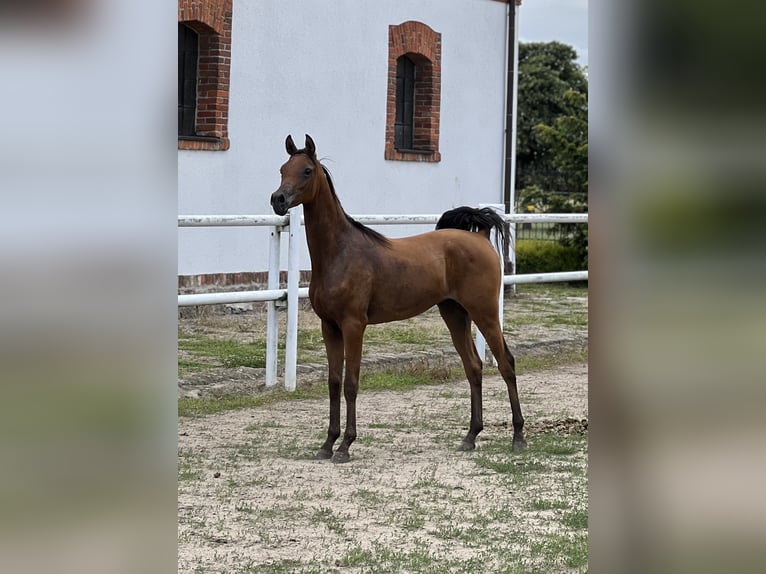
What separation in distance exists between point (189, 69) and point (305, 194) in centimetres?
662

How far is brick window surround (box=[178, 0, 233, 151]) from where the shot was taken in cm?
1274

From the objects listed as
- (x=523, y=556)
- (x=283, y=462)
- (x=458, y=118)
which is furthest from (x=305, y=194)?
(x=458, y=118)

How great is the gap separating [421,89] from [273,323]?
747 centimetres

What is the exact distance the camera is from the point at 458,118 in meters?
16.3

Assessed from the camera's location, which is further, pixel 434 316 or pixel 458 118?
pixel 458 118

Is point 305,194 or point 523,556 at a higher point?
point 305,194

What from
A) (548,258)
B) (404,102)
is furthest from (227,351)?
(548,258)

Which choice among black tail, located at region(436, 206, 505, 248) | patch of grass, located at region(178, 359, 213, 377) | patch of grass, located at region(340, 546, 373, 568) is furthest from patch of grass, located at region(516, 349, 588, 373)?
patch of grass, located at region(340, 546, 373, 568)

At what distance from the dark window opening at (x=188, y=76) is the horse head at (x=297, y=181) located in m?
6.35

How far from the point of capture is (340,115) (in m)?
14.6

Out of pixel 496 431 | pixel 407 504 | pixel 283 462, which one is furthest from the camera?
pixel 496 431

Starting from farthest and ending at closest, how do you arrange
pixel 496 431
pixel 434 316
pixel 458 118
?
pixel 458 118, pixel 434 316, pixel 496 431

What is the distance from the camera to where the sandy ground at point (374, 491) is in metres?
4.94
